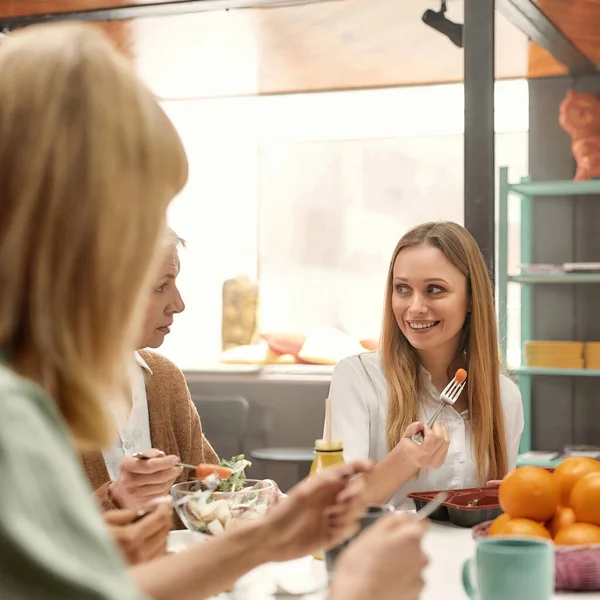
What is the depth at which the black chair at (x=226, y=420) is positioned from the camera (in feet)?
16.6

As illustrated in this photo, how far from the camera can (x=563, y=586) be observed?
1.42 m

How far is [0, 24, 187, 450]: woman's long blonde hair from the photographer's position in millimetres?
651

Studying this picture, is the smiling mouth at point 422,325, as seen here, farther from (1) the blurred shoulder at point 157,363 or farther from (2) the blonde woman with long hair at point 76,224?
(2) the blonde woman with long hair at point 76,224

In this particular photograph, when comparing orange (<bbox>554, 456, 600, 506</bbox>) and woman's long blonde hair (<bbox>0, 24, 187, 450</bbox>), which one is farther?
orange (<bbox>554, 456, 600, 506</bbox>)

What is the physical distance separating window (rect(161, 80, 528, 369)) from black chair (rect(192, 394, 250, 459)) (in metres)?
0.34

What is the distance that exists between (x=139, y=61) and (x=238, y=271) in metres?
1.36

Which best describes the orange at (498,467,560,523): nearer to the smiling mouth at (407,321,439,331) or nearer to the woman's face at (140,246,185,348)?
the smiling mouth at (407,321,439,331)

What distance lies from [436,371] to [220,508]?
123 centimetres

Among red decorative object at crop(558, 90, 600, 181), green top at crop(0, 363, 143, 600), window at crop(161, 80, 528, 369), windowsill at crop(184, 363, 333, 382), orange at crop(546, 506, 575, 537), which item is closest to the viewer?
green top at crop(0, 363, 143, 600)

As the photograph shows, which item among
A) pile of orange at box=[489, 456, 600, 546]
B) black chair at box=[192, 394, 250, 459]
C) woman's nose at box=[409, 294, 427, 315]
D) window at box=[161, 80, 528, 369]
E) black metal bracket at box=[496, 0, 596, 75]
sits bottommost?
black chair at box=[192, 394, 250, 459]

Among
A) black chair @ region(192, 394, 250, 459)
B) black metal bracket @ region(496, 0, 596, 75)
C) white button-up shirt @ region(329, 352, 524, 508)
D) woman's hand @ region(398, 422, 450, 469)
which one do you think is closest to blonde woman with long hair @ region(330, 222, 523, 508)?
white button-up shirt @ region(329, 352, 524, 508)

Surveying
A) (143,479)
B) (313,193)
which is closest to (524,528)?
(143,479)

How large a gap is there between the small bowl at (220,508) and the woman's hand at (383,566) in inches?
27.8

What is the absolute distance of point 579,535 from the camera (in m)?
1.45
